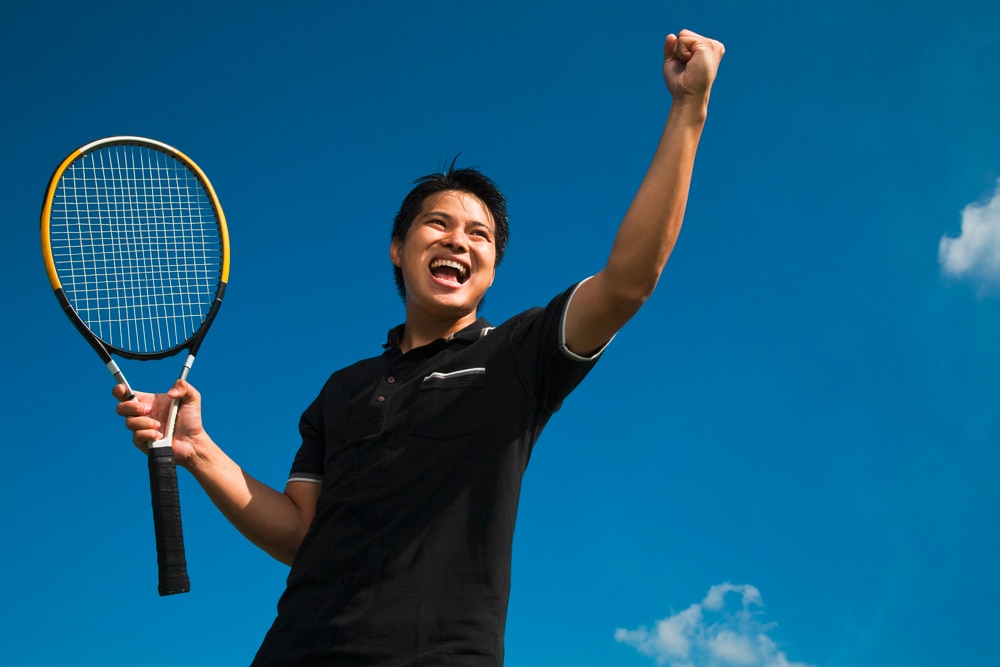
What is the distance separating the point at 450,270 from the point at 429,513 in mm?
1399

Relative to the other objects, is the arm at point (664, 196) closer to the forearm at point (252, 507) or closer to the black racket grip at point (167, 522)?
the forearm at point (252, 507)

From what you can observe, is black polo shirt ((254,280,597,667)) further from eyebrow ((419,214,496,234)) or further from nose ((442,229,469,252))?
eyebrow ((419,214,496,234))

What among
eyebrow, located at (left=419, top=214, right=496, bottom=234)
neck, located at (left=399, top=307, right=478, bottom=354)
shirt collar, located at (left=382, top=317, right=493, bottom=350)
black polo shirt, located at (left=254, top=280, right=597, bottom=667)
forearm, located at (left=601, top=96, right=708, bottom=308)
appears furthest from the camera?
eyebrow, located at (left=419, top=214, right=496, bottom=234)

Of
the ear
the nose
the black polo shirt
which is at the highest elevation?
the ear

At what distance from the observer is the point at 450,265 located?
14.4ft

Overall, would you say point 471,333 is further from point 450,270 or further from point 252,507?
point 252,507

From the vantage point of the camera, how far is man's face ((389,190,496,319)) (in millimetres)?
4332

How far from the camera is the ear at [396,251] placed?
511 cm

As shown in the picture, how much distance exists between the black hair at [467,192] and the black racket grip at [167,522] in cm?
175

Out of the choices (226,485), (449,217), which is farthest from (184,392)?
(449,217)

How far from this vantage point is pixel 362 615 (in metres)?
3.33

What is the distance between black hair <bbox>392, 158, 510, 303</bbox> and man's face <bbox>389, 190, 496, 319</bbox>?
10.1 inches

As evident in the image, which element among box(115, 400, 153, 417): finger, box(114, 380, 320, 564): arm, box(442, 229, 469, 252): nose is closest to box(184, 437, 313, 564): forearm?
box(114, 380, 320, 564): arm

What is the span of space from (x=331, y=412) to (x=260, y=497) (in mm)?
604
